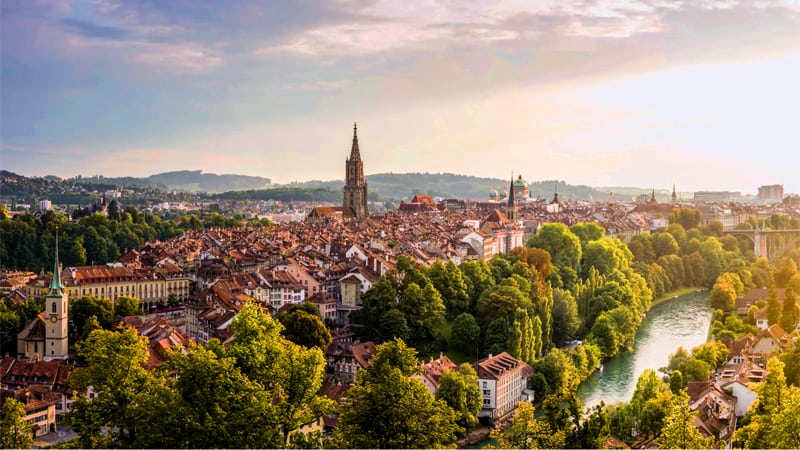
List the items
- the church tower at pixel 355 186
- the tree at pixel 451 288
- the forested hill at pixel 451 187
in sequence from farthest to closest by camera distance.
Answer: the forested hill at pixel 451 187 → the church tower at pixel 355 186 → the tree at pixel 451 288

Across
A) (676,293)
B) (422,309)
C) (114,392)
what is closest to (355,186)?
Answer: (676,293)

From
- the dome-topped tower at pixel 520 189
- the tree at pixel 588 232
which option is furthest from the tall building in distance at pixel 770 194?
the tree at pixel 588 232

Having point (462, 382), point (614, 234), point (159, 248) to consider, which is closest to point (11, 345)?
point (462, 382)

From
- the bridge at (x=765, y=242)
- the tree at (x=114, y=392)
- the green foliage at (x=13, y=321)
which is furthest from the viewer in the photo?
the bridge at (x=765, y=242)

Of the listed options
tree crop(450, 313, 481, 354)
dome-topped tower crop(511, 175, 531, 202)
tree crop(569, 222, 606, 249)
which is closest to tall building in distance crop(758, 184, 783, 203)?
dome-topped tower crop(511, 175, 531, 202)

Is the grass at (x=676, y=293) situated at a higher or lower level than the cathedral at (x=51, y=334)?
lower

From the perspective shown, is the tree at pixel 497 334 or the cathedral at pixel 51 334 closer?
the cathedral at pixel 51 334

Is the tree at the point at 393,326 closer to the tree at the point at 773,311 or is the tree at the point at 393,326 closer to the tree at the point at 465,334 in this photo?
the tree at the point at 465,334

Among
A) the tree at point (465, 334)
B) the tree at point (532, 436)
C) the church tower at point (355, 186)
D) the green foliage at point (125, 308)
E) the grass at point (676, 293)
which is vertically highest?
the church tower at point (355, 186)
